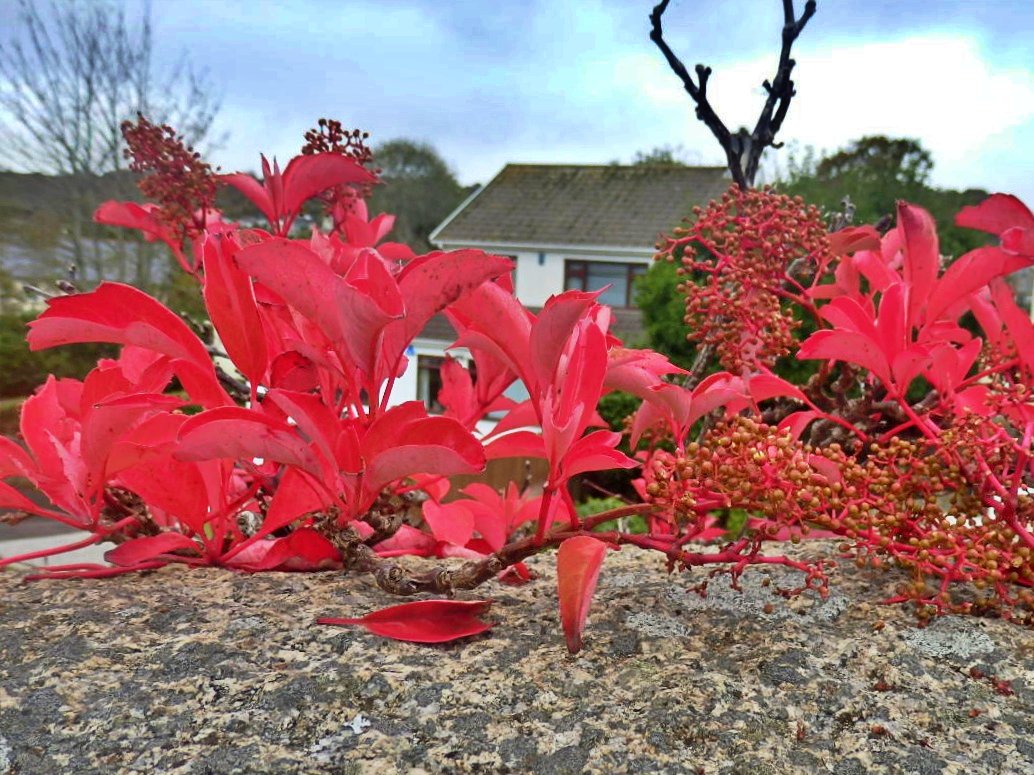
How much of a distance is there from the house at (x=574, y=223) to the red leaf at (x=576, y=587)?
1323cm

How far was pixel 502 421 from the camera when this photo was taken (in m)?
0.70

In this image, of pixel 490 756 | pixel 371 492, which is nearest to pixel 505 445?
pixel 371 492

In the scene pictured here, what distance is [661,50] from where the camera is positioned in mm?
989

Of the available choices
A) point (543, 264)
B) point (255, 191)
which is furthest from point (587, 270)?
point (255, 191)

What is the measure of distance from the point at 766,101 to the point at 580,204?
1595cm

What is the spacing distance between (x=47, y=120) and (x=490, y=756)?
1488cm

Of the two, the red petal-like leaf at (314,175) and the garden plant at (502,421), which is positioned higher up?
the red petal-like leaf at (314,175)

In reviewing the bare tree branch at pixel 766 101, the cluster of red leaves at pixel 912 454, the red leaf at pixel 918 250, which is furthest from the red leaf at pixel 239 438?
the bare tree branch at pixel 766 101

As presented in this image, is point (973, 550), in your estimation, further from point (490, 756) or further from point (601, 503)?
point (601, 503)

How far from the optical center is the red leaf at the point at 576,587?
446 mm

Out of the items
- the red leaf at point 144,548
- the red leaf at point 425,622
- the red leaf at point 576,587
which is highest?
the red leaf at point 576,587

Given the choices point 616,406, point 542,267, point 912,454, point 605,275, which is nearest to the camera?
point 912,454

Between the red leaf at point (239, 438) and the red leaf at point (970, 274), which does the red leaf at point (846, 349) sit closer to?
the red leaf at point (970, 274)

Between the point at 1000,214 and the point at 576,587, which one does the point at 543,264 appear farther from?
the point at 576,587
